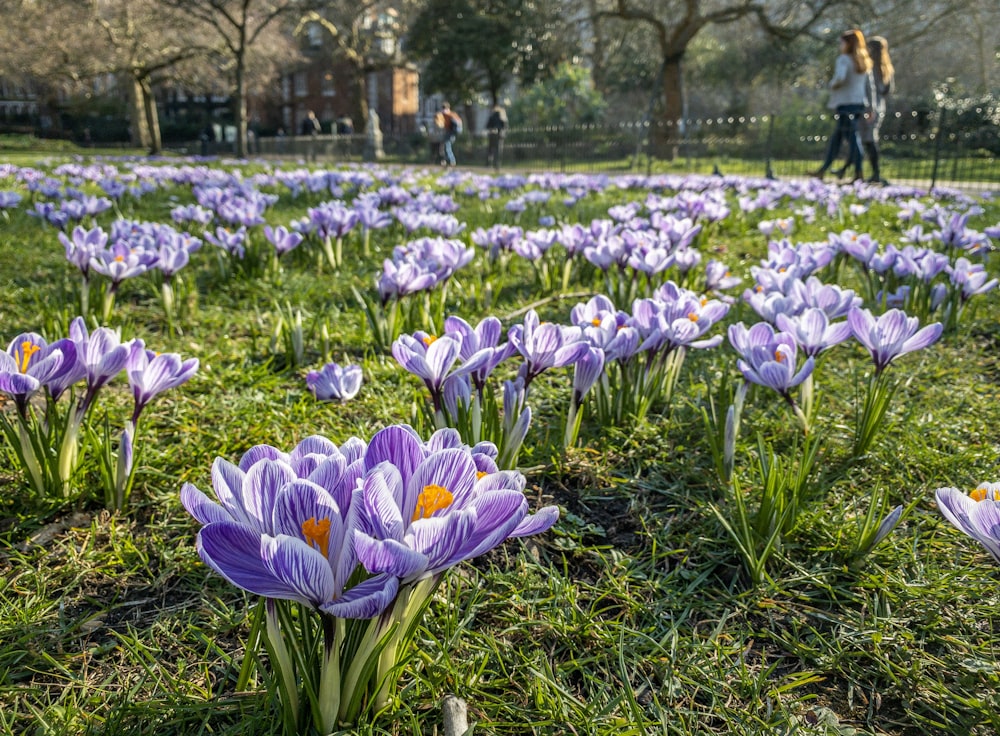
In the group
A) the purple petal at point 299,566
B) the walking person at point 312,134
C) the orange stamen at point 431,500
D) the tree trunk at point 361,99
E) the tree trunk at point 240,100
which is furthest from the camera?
the tree trunk at point 361,99

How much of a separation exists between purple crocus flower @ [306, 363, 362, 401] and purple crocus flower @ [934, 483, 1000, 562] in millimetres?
1463

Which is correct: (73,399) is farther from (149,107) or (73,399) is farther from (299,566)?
(149,107)

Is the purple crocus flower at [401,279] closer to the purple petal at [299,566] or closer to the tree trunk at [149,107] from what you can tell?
the purple petal at [299,566]

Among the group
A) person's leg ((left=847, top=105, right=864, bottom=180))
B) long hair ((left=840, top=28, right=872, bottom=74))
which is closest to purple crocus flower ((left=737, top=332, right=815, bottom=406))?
person's leg ((left=847, top=105, right=864, bottom=180))

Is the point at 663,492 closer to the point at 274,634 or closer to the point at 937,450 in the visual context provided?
the point at 937,450

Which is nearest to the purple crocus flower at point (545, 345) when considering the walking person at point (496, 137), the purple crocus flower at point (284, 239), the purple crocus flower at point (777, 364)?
the purple crocus flower at point (777, 364)

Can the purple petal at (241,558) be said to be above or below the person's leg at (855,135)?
below

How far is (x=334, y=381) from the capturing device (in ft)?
6.40

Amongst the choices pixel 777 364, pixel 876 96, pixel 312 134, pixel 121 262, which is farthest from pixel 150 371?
pixel 312 134

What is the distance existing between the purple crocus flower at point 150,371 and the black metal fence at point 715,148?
12.3 meters

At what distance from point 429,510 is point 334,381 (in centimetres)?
118

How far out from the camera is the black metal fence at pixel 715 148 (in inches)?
638

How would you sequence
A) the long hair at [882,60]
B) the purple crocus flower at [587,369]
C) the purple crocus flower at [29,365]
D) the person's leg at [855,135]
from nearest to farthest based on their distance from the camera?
the purple crocus flower at [29,365], the purple crocus flower at [587,369], the person's leg at [855,135], the long hair at [882,60]

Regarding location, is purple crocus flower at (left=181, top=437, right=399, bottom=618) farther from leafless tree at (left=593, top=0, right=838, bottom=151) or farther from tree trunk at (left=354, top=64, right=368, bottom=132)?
tree trunk at (left=354, top=64, right=368, bottom=132)
